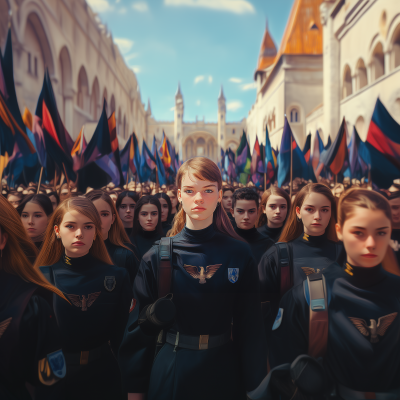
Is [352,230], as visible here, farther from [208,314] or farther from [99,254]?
[99,254]

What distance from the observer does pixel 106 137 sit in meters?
8.90

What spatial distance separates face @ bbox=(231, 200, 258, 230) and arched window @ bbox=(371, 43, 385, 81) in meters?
15.1

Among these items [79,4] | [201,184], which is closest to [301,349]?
[201,184]

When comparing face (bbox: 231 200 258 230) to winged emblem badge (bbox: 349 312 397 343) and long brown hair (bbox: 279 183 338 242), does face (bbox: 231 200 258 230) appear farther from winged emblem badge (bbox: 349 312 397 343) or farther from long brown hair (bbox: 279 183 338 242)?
winged emblem badge (bbox: 349 312 397 343)

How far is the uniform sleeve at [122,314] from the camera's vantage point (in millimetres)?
2283

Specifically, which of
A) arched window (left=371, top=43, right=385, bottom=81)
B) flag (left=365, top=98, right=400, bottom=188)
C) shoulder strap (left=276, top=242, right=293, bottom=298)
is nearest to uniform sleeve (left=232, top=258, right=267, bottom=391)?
shoulder strap (left=276, top=242, right=293, bottom=298)

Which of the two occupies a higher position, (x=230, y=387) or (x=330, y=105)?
(x=330, y=105)

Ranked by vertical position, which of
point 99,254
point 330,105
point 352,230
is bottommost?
point 99,254

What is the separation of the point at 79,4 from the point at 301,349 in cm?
2223

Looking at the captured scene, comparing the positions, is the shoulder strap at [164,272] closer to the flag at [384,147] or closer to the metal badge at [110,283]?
the metal badge at [110,283]

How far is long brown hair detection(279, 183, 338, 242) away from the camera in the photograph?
101 inches

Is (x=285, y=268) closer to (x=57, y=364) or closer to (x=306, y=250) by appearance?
(x=306, y=250)

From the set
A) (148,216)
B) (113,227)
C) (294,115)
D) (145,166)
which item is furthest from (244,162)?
(294,115)

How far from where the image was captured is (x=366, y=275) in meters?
1.58
